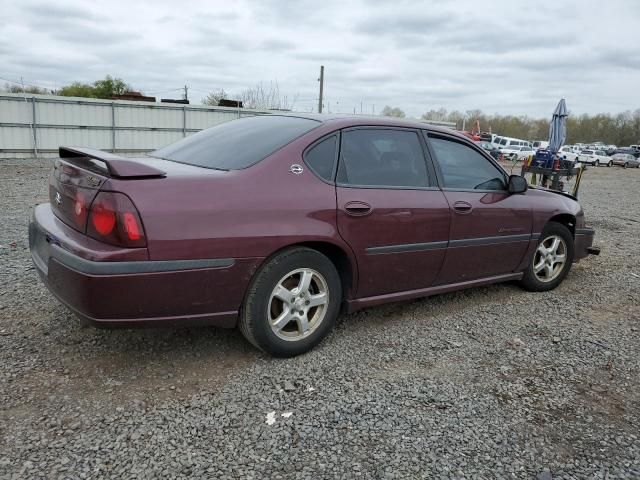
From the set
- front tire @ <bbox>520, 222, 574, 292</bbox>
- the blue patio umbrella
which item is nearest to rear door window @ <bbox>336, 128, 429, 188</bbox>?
front tire @ <bbox>520, 222, 574, 292</bbox>

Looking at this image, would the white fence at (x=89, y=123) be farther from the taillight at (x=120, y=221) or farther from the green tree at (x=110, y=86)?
the green tree at (x=110, y=86)

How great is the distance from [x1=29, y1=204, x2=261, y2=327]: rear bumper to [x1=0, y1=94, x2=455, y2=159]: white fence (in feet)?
44.4

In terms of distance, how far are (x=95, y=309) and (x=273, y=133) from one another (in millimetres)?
1572

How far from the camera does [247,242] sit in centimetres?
286

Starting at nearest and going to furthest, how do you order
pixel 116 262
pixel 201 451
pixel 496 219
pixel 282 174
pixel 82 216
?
pixel 201 451, pixel 116 262, pixel 82 216, pixel 282 174, pixel 496 219

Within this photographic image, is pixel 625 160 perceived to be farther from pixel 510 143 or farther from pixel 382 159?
pixel 382 159

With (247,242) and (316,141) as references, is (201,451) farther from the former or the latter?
(316,141)

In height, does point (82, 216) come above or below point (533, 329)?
above

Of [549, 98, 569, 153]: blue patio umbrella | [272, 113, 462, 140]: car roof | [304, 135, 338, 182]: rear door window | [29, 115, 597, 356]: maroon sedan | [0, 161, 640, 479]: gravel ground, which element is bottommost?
[0, 161, 640, 479]: gravel ground

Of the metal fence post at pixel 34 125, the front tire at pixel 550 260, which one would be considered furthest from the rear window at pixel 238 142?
the metal fence post at pixel 34 125

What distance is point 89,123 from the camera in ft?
59.8

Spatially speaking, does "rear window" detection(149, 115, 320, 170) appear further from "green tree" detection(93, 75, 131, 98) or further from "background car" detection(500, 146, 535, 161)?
"green tree" detection(93, 75, 131, 98)

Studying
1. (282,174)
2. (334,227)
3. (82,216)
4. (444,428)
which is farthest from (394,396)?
(82,216)

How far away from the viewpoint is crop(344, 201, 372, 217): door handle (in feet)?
10.7
